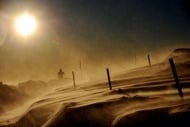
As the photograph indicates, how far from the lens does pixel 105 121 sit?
7992 millimetres

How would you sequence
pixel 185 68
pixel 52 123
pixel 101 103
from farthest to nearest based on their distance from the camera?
pixel 185 68, pixel 101 103, pixel 52 123

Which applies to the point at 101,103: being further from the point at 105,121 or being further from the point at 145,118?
the point at 145,118

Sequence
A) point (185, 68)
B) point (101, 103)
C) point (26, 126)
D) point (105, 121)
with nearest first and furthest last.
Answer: point (105, 121) < point (101, 103) < point (26, 126) < point (185, 68)

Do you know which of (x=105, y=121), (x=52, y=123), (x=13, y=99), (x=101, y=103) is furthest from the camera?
(x=13, y=99)

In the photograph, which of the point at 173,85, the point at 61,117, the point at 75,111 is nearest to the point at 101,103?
the point at 75,111

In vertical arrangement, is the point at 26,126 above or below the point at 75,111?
below

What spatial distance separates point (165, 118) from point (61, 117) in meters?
4.39

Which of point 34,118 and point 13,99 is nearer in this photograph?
point 34,118

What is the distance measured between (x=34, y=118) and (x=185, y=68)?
41.2 ft

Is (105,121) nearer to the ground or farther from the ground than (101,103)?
nearer to the ground

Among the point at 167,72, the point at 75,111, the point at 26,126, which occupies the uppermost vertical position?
the point at 167,72

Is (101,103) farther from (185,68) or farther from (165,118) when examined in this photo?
(185,68)

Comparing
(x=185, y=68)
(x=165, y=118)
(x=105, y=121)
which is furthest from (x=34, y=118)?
(x=185, y=68)

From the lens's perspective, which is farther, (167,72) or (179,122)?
(167,72)
